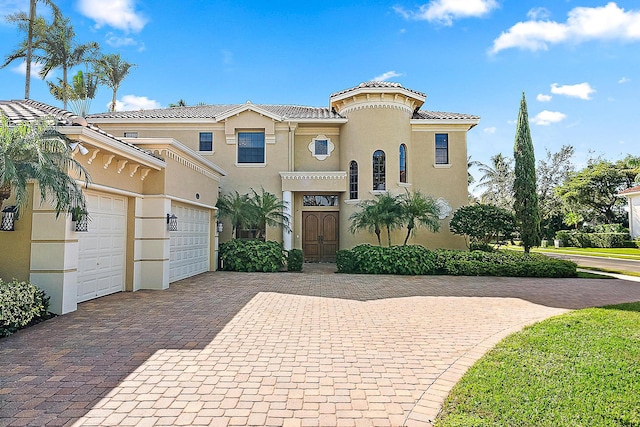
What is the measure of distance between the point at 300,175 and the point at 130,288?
936 cm

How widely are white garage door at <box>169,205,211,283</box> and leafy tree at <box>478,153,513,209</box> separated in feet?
106

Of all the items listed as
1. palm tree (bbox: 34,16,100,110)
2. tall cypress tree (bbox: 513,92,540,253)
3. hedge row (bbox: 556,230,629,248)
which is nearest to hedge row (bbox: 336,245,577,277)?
tall cypress tree (bbox: 513,92,540,253)

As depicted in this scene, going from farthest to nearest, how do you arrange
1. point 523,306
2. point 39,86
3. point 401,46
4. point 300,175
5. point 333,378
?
point 39,86, point 300,175, point 401,46, point 523,306, point 333,378

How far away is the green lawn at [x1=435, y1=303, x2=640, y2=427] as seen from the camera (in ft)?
11.1

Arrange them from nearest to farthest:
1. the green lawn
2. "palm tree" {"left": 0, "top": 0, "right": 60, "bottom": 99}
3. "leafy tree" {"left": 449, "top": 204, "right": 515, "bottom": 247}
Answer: the green lawn, "leafy tree" {"left": 449, "top": 204, "right": 515, "bottom": 247}, "palm tree" {"left": 0, "top": 0, "right": 60, "bottom": 99}

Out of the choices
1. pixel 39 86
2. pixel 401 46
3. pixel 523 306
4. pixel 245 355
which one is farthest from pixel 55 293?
pixel 39 86

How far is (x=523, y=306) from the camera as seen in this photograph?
27.6ft

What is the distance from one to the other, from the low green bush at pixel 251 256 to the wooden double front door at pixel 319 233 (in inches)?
141

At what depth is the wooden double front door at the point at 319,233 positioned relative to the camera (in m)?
18.3

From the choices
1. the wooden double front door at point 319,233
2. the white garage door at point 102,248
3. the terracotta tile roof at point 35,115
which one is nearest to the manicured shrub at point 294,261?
the wooden double front door at point 319,233

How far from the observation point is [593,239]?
3055 cm

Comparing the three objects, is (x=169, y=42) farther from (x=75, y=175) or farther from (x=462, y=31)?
(x=462, y=31)

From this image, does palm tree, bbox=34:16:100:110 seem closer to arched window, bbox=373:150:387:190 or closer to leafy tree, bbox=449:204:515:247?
arched window, bbox=373:150:387:190

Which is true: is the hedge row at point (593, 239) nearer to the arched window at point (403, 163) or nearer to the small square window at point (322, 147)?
the arched window at point (403, 163)
